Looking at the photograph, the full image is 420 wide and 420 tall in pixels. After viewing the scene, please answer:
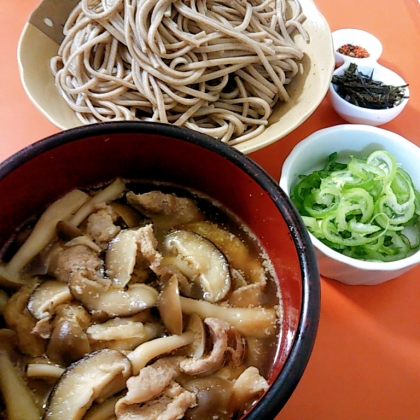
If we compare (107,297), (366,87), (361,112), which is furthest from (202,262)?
(366,87)

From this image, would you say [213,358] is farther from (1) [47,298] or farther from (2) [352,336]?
(2) [352,336]

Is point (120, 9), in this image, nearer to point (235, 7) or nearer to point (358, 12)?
point (235, 7)

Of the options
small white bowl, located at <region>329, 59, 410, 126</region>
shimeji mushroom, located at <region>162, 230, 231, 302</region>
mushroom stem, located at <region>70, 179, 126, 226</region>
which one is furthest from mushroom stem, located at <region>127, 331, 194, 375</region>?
small white bowl, located at <region>329, 59, 410, 126</region>

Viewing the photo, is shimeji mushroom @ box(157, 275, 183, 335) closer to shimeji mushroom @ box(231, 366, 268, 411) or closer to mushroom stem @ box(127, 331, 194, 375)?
mushroom stem @ box(127, 331, 194, 375)

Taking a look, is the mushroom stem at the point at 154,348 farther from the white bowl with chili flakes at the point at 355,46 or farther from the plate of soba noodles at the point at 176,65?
the white bowl with chili flakes at the point at 355,46

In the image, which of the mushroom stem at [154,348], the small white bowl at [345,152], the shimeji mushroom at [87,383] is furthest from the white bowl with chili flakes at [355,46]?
the shimeji mushroom at [87,383]

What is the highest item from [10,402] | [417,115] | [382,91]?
[10,402]

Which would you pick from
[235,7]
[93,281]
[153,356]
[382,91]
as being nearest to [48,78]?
[235,7]
